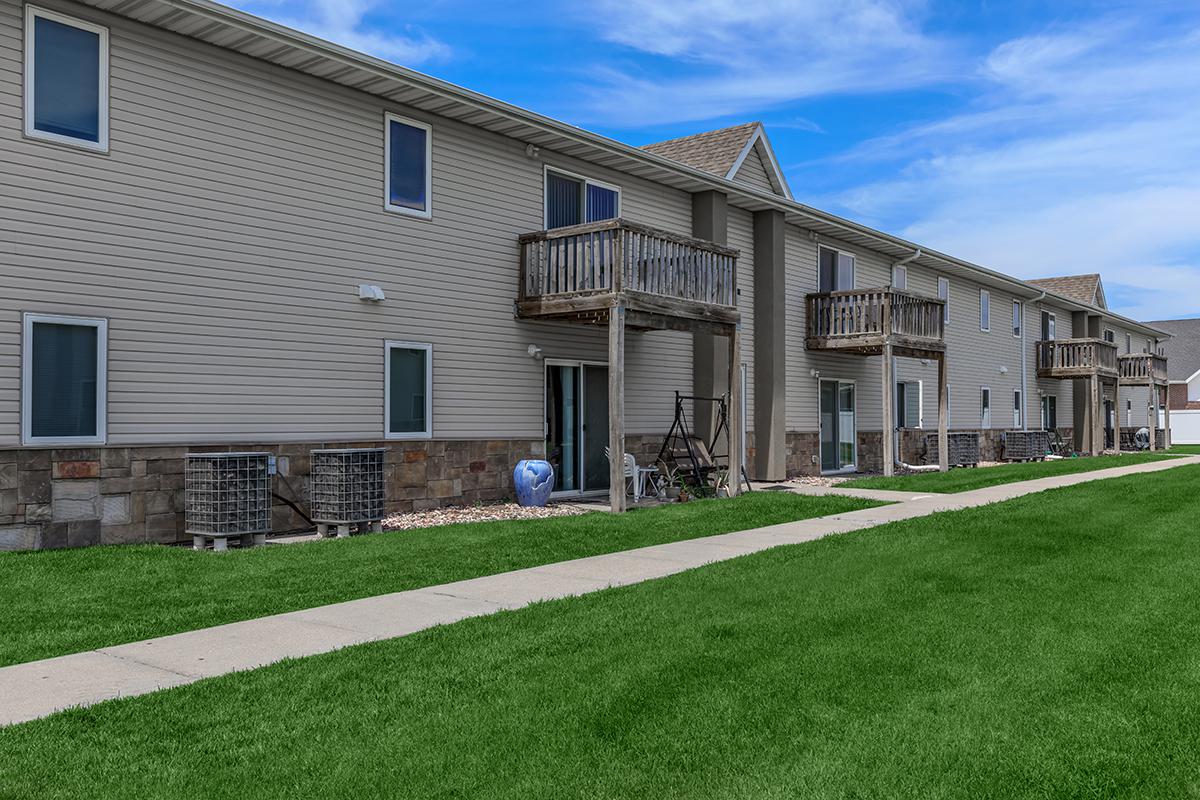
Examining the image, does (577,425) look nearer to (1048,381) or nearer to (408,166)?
(408,166)

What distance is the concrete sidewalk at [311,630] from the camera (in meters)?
4.99

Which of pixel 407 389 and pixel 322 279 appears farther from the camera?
pixel 407 389

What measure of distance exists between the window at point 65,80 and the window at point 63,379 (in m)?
1.86

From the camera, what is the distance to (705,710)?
4.49 metres

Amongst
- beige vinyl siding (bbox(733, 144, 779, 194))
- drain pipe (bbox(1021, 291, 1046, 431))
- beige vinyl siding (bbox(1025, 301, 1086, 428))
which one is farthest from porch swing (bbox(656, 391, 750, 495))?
beige vinyl siding (bbox(1025, 301, 1086, 428))

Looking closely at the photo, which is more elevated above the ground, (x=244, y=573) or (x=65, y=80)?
(x=65, y=80)

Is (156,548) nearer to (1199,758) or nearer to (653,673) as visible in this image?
(653,673)

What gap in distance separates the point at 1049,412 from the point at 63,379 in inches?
1265

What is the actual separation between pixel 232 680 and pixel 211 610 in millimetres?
2016

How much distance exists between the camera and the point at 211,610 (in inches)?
269

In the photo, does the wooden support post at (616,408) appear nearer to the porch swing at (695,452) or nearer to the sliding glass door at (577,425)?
the sliding glass door at (577,425)

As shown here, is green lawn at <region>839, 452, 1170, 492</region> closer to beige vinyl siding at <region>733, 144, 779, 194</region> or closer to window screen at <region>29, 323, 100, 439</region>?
beige vinyl siding at <region>733, 144, 779, 194</region>

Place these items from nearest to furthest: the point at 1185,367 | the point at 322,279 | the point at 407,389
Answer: the point at 322,279
the point at 407,389
the point at 1185,367

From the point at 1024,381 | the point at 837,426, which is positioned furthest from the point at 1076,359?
the point at 837,426
